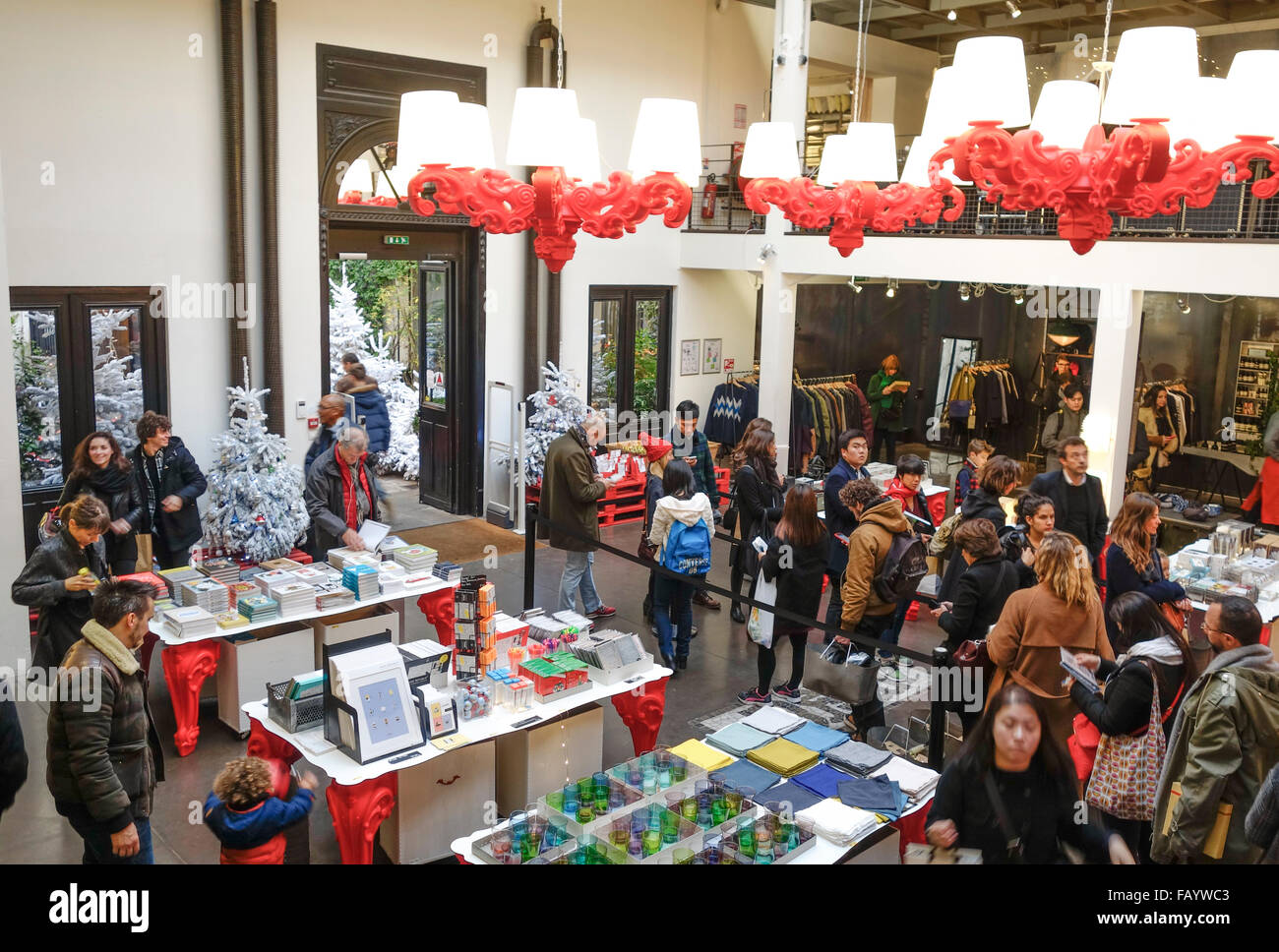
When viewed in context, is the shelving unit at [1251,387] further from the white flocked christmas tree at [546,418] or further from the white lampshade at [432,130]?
the white lampshade at [432,130]

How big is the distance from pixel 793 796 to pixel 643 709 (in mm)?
1564

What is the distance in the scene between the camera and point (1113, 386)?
33.8 ft

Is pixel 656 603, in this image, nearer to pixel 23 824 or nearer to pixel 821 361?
pixel 23 824

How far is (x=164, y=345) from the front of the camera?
31.1ft

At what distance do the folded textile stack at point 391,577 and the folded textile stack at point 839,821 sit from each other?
11.4 ft

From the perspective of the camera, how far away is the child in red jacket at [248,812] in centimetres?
405

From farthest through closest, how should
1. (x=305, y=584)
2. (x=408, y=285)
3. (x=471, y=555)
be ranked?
(x=408, y=285), (x=471, y=555), (x=305, y=584)

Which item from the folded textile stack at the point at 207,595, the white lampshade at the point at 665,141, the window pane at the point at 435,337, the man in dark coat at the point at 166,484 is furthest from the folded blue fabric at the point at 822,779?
the window pane at the point at 435,337

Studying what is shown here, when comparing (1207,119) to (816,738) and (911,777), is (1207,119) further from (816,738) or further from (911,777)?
(816,738)

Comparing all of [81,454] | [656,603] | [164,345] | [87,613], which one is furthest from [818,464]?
[87,613]

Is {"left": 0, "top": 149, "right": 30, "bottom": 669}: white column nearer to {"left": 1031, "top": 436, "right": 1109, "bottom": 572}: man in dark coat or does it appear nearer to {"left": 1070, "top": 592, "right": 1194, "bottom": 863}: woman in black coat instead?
{"left": 1070, "top": 592, "right": 1194, "bottom": 863}: woman in black coat

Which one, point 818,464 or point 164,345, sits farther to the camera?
point 818,464

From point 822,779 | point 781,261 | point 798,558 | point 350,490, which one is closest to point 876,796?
point 822,779

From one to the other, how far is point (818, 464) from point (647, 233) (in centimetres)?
349
